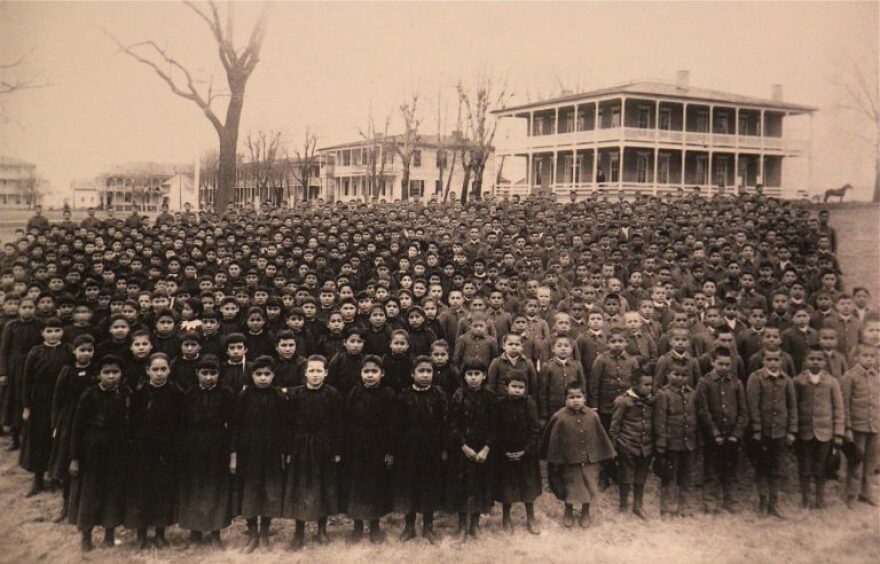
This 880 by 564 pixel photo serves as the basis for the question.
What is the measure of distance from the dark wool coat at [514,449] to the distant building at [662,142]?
22218 millimetres

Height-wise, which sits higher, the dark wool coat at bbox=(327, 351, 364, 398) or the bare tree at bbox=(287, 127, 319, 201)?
the bare tree at bbox=(287, 127, 319, 201)

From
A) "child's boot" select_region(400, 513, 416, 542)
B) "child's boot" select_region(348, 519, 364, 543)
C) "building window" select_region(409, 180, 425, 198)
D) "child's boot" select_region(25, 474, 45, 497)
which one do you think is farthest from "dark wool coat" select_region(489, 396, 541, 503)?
"building window" select_region(409, 180, 425, 198)

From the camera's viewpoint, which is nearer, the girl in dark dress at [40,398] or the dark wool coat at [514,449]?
the dark wool coat at [514,449]

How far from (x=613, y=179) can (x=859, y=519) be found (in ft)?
83.4

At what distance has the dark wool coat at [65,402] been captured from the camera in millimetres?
5898

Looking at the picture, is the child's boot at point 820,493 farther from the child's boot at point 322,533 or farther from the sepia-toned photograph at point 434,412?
the child's boot at point 322,533

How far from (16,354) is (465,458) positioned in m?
5.41

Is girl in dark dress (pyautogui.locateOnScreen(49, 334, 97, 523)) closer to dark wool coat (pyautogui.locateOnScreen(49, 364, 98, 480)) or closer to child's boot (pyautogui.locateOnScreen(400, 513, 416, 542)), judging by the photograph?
dark wool coat (pyautogui.locateOnScreen(49, 364, 98, 480))

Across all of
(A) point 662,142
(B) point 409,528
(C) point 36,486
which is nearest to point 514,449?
(B) point 409,528

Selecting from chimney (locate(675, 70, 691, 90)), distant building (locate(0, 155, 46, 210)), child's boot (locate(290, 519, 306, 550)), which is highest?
chimney (locate(675, 70, 691, 90))

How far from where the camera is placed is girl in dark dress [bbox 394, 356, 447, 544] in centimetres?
589

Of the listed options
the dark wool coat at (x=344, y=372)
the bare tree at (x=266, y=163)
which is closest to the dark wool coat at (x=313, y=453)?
the dark wool coat at (x=344, y=372)

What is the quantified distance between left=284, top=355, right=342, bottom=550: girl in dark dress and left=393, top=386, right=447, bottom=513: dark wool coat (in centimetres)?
56

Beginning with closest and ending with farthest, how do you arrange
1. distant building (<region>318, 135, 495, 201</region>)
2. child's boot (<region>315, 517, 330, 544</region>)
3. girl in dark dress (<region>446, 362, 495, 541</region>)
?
child's boot (<region>315, 517, 330, 544</region>)
girl in dark dress (<region>446, 362, 495, 541</region>)
distant building (<region>318, 135, 495, 201</region>)
